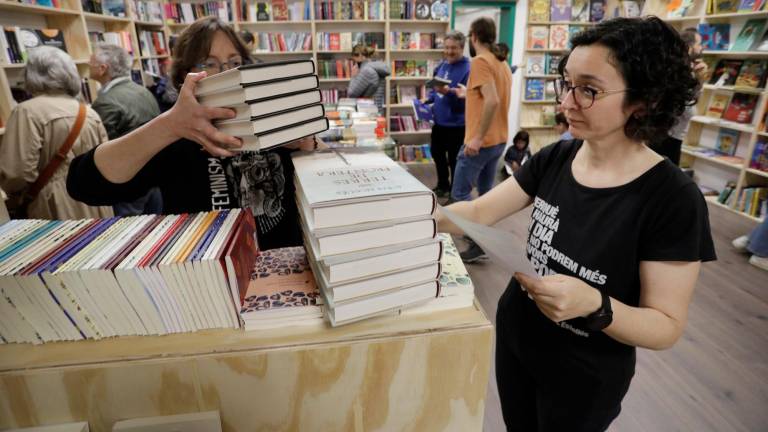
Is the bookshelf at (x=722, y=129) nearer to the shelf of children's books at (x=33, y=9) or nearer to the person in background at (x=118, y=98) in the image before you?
the person in background at (x=118, y=98)

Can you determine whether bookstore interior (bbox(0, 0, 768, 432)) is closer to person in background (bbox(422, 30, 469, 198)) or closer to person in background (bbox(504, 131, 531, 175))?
person in background (bbox(422, 30, 469, 198))

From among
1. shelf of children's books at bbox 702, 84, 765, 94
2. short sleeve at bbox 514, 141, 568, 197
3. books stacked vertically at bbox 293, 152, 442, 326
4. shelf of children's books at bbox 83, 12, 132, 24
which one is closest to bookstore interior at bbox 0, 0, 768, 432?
books stacked vertically at bbox 293, 152, 442, 326

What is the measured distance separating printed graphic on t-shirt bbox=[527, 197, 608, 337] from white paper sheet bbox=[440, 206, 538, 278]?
1.00 ft

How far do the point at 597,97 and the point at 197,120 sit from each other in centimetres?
82

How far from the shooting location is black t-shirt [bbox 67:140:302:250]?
1.09 metres

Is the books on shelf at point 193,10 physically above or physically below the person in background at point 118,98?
above

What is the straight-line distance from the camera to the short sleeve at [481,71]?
293 centimetres

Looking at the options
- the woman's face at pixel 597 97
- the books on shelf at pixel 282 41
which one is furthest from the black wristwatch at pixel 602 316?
the books on shelf at pixel 282 41

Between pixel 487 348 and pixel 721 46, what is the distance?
5221 mm

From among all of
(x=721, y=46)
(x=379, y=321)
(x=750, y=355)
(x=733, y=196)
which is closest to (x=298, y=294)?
(x=379, y=321)

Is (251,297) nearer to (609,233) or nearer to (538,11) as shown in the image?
(609,233)

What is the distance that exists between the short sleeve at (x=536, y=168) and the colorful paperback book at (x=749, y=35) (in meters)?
4.24

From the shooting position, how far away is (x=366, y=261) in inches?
25.7

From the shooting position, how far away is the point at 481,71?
9.68ft
